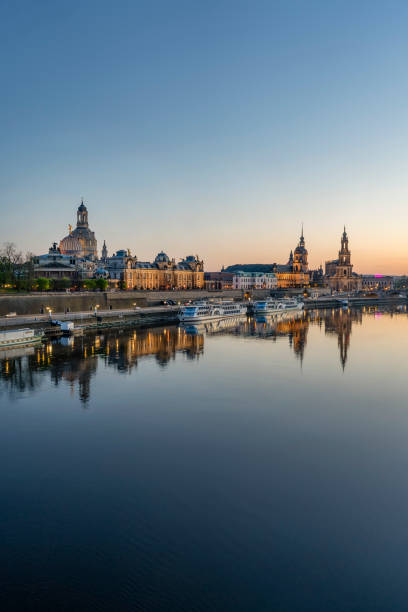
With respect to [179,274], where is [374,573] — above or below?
below

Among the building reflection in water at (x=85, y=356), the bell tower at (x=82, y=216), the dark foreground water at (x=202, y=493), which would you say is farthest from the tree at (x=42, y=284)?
the bell tower at (x=82, y=216)

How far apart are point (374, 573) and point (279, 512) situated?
334cm

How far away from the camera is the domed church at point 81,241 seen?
474ft

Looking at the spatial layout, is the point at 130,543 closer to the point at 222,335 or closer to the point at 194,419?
the point at 194,419

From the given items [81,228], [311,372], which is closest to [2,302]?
[311,372]

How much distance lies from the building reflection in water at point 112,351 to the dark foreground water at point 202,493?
0.73 metres

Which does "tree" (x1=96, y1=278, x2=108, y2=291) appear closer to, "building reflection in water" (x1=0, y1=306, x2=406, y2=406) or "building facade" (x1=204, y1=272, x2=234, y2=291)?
"building reflection in water" (x1=0, y1=306, x2=406, y2=406)

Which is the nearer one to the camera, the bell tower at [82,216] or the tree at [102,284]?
the tree at [102,284]

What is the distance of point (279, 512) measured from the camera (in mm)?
13984

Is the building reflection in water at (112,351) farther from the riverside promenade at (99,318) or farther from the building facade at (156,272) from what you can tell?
the building facade at (156,272)

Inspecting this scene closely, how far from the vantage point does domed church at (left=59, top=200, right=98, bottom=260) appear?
474 feet

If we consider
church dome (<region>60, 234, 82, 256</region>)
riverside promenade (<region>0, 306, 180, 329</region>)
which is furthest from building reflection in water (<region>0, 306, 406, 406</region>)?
church dome (<region>60, 234, 82, 256</region>)

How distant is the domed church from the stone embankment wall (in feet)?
171

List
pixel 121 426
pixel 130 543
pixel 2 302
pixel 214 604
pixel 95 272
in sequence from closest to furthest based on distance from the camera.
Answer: pixel 214 604
pixel 130 543
pixel 121 426
pixel 2 302
pixel 95 272
